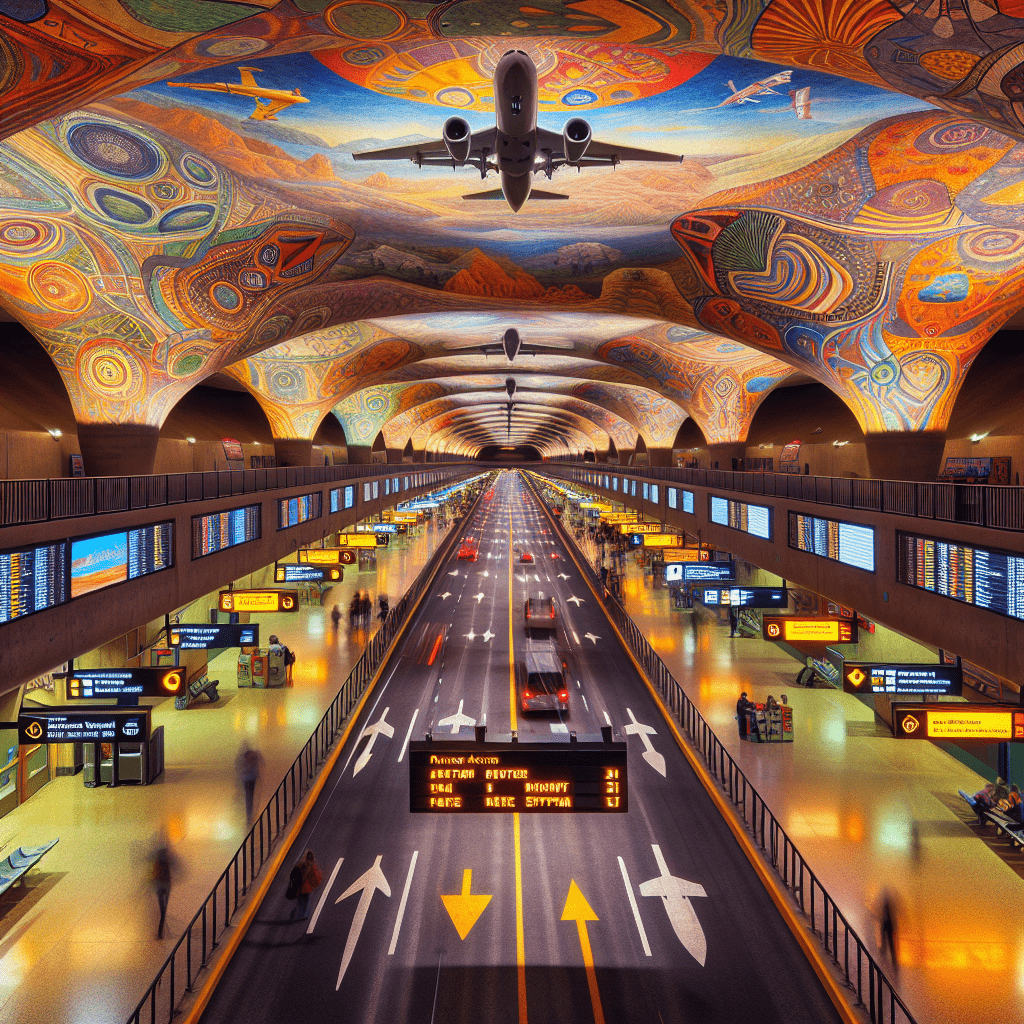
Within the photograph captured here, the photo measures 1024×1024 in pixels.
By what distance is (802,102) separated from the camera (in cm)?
1272

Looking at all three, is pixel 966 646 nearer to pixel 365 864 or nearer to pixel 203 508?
pixel 365 864

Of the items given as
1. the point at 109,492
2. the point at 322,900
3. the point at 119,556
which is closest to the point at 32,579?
the point at 119,556

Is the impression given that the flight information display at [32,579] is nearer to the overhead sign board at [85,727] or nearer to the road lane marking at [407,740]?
the overhead sign board at [85,727]

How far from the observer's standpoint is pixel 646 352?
35.2m

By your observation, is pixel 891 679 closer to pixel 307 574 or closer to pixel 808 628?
pixel 808 628

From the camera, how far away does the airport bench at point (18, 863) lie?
33.2 ft

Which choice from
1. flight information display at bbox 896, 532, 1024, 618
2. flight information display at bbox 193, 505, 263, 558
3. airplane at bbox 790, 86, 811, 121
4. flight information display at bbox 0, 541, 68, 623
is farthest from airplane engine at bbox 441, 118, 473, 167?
flight information display at bbox 896, 532, 1024, 618

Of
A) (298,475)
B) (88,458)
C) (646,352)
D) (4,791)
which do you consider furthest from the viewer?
(646,352)

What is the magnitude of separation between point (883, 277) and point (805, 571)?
24.1 ft

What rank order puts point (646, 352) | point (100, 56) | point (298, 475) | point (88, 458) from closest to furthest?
point (100, 56) → point (88, 458) → point (298, 475) → point (646, 352)

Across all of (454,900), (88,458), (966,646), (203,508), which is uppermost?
(88,458)

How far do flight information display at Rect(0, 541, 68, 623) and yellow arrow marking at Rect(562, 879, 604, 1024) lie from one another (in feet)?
27.0

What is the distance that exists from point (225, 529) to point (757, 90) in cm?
1436

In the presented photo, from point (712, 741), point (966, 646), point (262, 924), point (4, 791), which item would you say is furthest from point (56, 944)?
point (966, 646)
